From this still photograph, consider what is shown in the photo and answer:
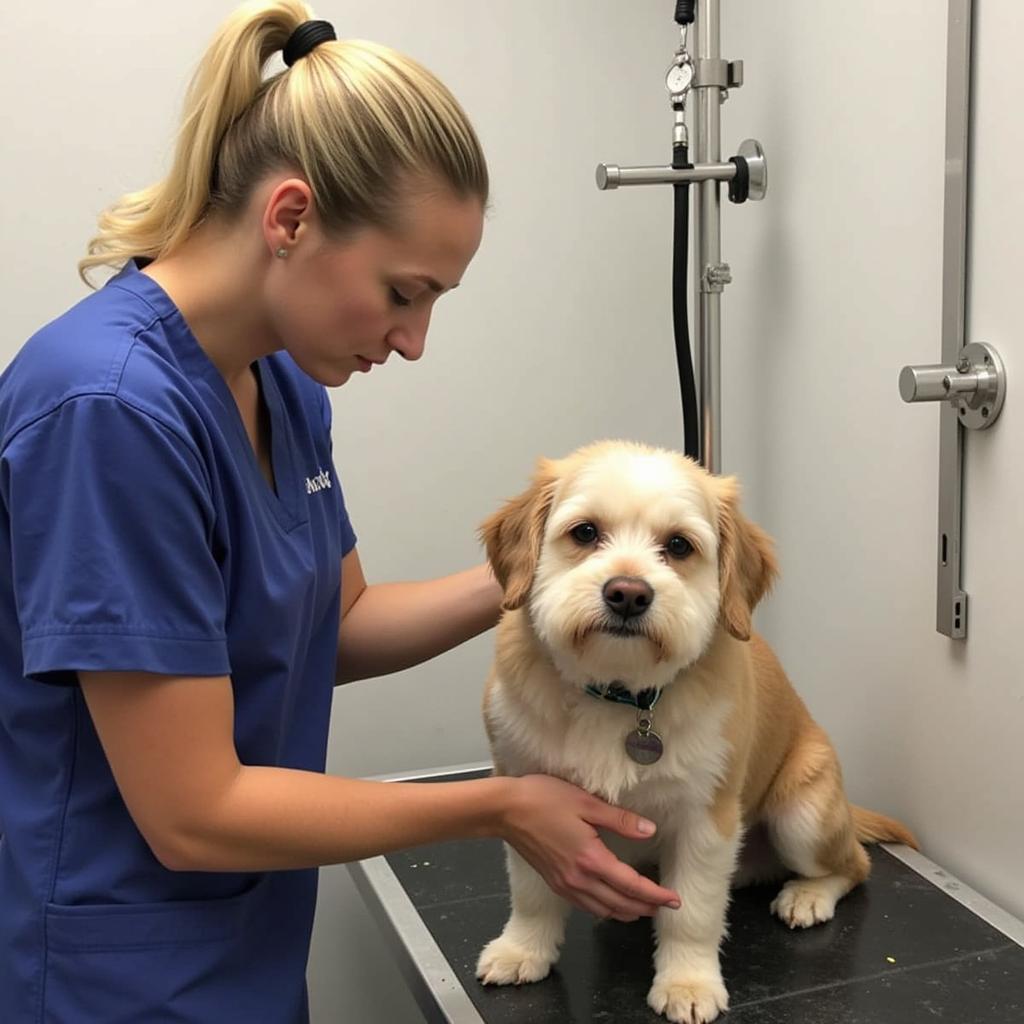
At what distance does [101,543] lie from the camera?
86 cm

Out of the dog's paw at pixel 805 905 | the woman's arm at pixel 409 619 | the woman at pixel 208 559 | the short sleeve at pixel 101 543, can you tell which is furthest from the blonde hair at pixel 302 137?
the dog's paw at pixel 805 905

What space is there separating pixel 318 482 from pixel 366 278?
0.30 metres

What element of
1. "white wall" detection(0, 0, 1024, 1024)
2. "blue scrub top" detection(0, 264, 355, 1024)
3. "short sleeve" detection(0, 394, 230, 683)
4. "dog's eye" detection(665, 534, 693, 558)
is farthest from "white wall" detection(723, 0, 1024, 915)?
"short sleeve" detection(0, 394, 230, 683)

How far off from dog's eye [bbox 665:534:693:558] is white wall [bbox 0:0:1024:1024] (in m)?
0.43

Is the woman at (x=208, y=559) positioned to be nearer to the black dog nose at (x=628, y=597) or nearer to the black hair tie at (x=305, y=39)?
the black hair tie at (x=305, y=39)

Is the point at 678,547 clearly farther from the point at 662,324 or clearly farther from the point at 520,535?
the point at 662,324

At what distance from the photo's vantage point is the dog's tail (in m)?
1.52

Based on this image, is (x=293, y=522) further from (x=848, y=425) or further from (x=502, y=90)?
(x=502, y=90)

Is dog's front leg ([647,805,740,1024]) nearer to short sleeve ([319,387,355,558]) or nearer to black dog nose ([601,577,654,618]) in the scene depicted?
black dog nose ([601,577,654,618])

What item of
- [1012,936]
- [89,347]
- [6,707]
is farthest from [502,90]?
[1012,936]

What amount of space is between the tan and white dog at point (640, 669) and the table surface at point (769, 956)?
0.05 metres

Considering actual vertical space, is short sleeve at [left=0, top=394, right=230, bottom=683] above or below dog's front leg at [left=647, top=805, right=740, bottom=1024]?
above

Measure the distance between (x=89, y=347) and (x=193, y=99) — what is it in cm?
27

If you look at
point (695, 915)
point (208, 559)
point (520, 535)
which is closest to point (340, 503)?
point (520, 535)
